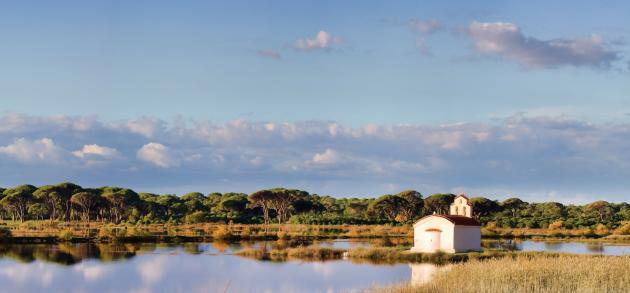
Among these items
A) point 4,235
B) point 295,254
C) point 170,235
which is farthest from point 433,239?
point 4,235

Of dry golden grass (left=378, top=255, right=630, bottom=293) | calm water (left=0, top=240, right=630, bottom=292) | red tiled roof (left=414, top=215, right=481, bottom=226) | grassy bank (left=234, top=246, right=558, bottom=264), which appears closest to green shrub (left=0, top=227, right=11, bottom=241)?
calm water (left=0, top=240, right=630, bottom=292)

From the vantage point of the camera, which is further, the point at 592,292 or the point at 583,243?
the point at 583,243

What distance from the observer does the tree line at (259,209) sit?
349ft

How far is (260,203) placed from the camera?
109 metres

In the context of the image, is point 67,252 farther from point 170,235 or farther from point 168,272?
point 170,235

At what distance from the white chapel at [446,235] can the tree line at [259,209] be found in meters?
44.2

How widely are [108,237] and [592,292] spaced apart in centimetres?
4800

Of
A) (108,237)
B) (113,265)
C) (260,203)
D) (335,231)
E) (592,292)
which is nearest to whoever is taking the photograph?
(592,292)

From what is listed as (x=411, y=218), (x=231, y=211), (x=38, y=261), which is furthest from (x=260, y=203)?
(x=38, y=261)

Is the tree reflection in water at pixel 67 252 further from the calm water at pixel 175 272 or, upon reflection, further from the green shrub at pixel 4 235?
the green shrub at pixel 4 235

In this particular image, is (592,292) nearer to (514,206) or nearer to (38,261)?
(38,261)

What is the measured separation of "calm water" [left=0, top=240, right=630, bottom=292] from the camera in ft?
112

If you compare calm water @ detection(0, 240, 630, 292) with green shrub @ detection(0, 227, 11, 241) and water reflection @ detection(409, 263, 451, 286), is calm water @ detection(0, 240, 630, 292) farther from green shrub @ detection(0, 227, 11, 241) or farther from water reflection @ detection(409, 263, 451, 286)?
green shrub @ detection(0, 227, 11, 241)

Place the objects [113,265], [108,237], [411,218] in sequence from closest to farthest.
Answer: [113,265] < [108,237] < [411,218]
